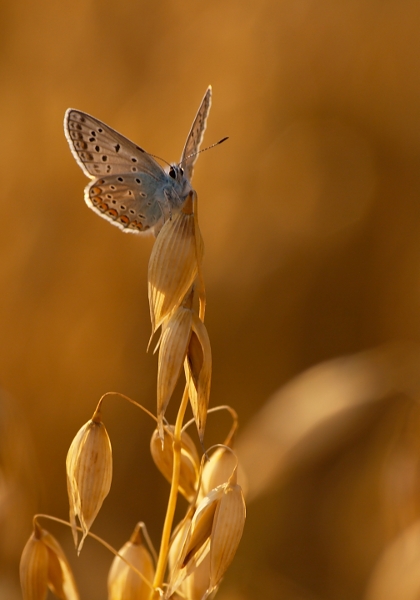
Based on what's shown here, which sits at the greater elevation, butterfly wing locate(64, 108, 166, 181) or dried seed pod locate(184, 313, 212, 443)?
butterfly wing locate(64, 108, 166, 181)

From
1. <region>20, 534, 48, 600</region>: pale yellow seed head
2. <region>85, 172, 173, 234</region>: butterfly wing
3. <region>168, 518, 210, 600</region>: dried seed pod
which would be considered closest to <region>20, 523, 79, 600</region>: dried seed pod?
<region>20, 534, 48, 600</region>: pale yellow seed head

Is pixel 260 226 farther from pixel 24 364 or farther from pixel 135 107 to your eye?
pixel 24 364

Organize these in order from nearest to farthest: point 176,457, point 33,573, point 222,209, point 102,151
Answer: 1. point 176,457
2. point 33,573
3. point 102,151
4. point 222,209

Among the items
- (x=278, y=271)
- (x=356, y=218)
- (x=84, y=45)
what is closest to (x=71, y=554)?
(x=278, y=271)

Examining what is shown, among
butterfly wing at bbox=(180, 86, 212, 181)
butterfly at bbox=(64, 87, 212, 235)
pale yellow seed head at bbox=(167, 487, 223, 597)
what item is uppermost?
butterfly wing at bbox=(180, 86, 212, 181)

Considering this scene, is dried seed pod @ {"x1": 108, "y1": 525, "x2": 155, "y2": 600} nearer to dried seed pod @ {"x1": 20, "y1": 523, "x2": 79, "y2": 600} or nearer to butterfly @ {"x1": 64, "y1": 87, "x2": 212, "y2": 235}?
dried seed pod @ {"x1": 20, "y1": 523, "x2": 79, "y2": 600}

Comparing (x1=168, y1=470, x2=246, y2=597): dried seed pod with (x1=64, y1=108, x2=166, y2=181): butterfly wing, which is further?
(x1=64, y1=108, x2=166, y2=181): butterfly wing

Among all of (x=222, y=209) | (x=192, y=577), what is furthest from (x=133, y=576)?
(x=222, y=209)

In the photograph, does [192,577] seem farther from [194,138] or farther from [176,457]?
[194,138]
